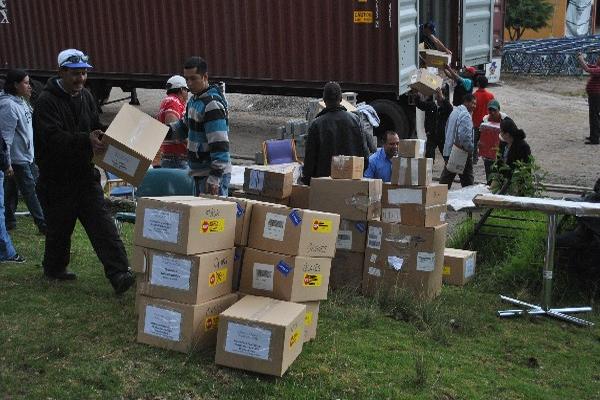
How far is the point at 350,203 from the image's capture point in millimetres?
5949

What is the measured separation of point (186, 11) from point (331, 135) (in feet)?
29.0

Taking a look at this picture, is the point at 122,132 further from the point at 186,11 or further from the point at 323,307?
the point at 186,11

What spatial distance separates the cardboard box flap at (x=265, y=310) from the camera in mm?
4289

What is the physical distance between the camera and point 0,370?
167 inches

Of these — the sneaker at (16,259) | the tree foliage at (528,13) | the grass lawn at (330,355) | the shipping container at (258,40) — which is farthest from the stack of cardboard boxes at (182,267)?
the tree foliage at (528,13)

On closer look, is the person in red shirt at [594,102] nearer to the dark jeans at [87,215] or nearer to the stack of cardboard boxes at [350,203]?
the stack of cardboard boxes at [350,203]

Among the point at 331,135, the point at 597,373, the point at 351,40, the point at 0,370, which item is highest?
the point at 351,40

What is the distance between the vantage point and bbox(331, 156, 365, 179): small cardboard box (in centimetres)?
587

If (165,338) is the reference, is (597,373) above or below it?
below

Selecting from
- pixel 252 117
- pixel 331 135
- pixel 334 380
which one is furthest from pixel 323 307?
pixel 252 117

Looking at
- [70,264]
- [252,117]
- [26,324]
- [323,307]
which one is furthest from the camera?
[252,117]

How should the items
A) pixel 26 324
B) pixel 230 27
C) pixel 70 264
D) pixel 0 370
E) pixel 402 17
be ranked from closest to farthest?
pixel 0 370
pixel 26 324
pixel 70 264
pixel 402 17
pixel 230 27

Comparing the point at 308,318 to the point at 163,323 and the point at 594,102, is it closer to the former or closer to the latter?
the point at 163,323

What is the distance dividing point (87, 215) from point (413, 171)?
2433mm
